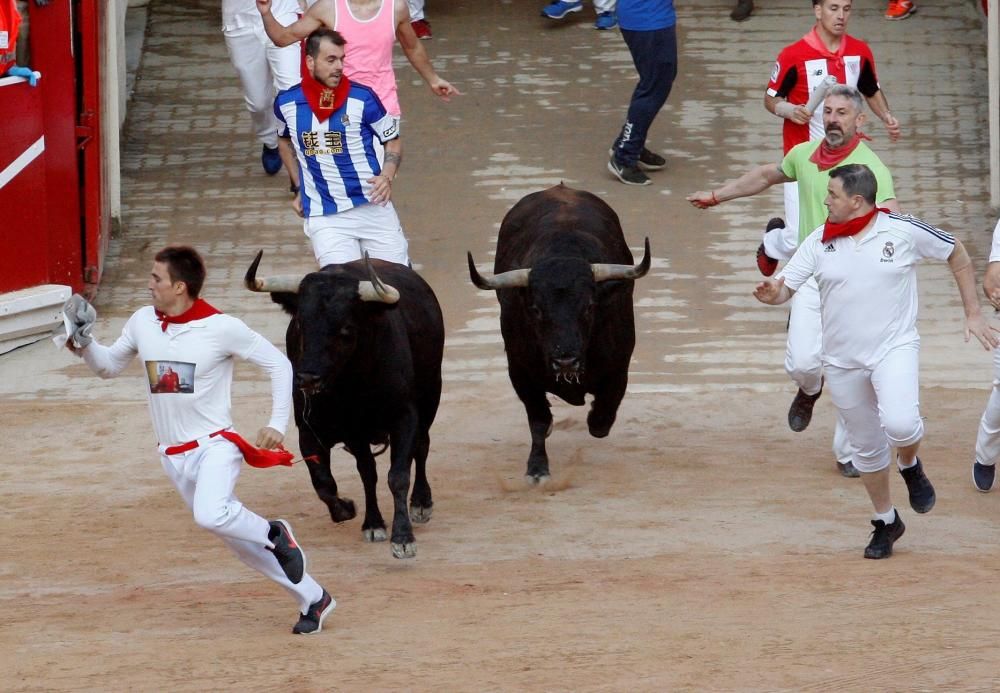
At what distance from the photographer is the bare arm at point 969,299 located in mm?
7539

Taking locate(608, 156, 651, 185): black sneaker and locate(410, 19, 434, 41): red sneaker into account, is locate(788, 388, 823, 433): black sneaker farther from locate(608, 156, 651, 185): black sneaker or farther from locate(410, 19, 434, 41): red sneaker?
locate(410, 19, 434, 41): red sneaker

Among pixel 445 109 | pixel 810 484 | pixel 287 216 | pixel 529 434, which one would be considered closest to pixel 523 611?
pixel 810 484

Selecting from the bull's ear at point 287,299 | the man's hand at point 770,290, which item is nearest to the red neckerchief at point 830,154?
the man's hand at point 770,290

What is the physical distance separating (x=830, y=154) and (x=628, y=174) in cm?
519

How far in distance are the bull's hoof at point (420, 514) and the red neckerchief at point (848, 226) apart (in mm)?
2598

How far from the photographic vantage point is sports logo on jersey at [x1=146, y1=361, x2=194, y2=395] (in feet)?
22.4

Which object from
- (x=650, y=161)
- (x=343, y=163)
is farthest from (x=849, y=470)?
(x=650, y=161)

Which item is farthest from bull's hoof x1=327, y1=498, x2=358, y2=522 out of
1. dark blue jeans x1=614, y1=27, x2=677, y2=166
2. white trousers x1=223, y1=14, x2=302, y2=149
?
dark blue jeans x1=614, y1=27, x2=677, y2=166

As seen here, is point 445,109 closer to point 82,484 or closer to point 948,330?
point 948,330

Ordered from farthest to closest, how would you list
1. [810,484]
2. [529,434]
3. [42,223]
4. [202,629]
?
[42,223] < [529,434] < [810,484] < [202,629]

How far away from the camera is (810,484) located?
925cm

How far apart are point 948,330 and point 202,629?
21.0 feet

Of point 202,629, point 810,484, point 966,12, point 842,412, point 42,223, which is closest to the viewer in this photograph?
point 202,629

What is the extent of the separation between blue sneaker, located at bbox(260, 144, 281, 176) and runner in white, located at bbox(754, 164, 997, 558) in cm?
733
